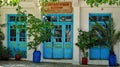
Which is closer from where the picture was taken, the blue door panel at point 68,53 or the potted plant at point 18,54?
the potted plant at point 18,54

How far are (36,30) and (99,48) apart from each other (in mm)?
3937

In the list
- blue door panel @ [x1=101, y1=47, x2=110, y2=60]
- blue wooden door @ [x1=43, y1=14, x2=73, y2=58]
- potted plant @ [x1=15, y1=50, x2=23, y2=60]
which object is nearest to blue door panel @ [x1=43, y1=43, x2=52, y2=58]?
blue wooden door @ [x1=43, y1=14, x2=73, y2=58]

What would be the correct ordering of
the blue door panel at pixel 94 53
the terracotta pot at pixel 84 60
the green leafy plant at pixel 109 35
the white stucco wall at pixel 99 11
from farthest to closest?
the blue door panel at pixel 94 53 → the white stucco wall at pixel 99 11 → the terracotta pot at pixel 84 60 → the green leafy plant at pixel 109 35

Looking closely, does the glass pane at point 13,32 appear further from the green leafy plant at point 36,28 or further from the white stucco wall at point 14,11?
the green leafy plant at point 36,28

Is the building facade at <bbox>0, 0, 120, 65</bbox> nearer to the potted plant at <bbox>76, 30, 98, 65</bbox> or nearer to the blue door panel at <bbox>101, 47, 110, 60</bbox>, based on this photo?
the blue door panel at <bbox>101, 47, 110, 60</bbox>

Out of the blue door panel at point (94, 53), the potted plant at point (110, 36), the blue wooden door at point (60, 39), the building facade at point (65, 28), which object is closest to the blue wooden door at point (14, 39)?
the building facade at point (65, 28)

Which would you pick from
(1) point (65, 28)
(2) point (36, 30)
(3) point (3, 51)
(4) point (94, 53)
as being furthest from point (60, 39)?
(3) point (3, 51)

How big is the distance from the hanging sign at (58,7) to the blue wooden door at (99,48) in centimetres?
140

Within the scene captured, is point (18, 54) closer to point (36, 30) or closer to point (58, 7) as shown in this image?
point (36, 30)

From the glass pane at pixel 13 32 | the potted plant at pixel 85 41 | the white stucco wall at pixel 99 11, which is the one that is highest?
the white stucco wall at pixel 99 11

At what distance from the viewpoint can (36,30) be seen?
1947 cm

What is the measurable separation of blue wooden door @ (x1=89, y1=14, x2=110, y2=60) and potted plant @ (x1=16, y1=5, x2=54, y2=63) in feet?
8.77

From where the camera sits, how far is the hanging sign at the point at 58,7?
66.8ft

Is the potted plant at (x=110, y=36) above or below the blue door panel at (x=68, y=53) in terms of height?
above
